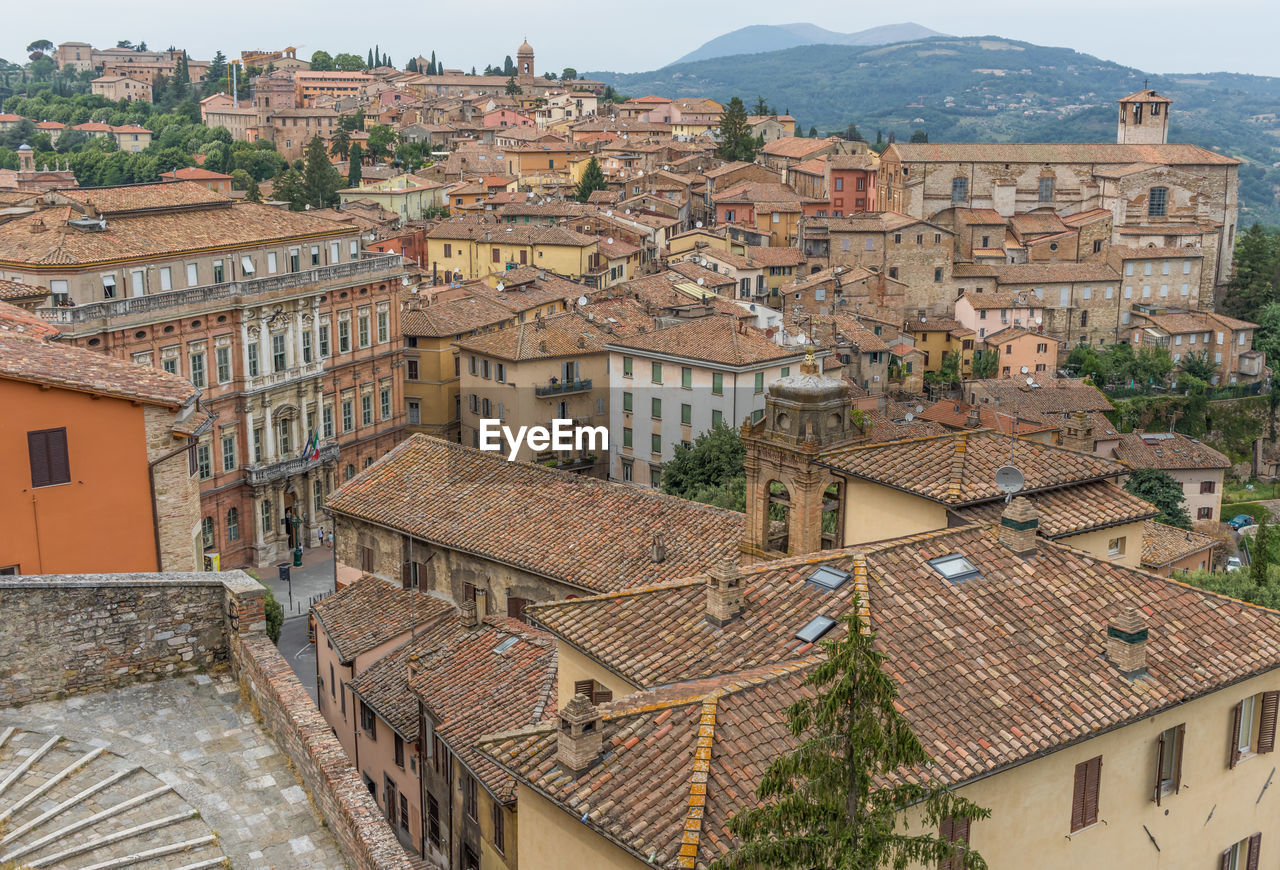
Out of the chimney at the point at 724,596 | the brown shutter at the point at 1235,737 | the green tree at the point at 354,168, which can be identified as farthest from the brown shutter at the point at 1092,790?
the green tree at the point at 354,168

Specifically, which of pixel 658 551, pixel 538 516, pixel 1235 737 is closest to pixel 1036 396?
pixel 538 516

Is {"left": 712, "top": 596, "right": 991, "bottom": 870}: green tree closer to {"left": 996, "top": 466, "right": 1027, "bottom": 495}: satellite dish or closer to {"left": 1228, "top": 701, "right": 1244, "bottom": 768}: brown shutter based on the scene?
{"left": 1228, "top": 701, "right": 1244, "bottom": 768}: brown shutter

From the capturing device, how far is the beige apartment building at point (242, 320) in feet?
159

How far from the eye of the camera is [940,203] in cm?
10906

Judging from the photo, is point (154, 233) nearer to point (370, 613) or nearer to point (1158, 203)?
point (370, 613)

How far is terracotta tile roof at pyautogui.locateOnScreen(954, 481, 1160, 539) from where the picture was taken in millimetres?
20359

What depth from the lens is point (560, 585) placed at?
28641 millimetres

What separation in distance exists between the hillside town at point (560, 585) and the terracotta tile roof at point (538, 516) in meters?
0.11

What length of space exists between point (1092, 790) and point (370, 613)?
1931cm

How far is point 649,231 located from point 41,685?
277 ft

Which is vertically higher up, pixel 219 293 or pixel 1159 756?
pixel 219 293

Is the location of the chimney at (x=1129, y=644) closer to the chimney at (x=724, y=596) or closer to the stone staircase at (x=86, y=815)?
the chimney at (x=724, y=596)

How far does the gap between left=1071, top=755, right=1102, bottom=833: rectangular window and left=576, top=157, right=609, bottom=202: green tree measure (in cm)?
10044

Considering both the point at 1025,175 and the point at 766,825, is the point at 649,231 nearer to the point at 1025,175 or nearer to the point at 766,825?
the point at 1025,175
